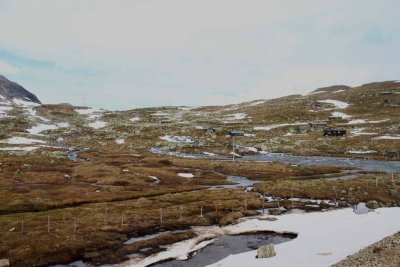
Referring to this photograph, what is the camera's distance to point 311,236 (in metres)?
45.5

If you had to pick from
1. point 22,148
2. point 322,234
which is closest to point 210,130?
point 22,148

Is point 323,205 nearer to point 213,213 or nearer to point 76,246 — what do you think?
point 213,213

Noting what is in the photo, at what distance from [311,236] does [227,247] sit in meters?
9.62

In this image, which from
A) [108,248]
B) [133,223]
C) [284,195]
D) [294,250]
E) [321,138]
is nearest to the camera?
[294,250]

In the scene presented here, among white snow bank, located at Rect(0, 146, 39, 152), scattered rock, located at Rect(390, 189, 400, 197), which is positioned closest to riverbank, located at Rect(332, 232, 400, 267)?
scattered rock, located at Rect(390, 189, 400, 197)

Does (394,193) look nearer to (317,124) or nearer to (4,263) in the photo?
(4,263)

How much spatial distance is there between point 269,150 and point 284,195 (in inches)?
3099

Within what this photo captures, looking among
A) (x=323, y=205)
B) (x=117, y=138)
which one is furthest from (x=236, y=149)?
(x=323, y=205)

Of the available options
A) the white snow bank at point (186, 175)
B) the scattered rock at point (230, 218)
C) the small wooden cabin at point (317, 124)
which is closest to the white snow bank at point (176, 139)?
the small wooden cabin at point (317, 124)

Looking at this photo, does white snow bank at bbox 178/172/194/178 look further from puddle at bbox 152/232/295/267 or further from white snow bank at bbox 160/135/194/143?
white snow bank at bbox 160/135/194/143

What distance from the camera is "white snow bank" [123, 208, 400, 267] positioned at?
37719 millimetres

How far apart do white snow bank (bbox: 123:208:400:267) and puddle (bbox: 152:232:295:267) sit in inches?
44.4

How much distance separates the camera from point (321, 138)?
534 ft

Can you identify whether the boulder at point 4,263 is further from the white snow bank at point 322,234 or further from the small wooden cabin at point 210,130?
the small wooden cabin at point 210,130
